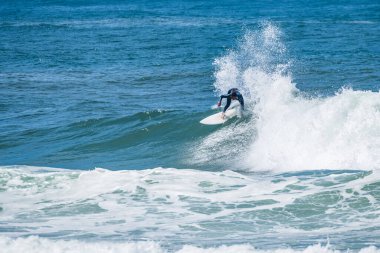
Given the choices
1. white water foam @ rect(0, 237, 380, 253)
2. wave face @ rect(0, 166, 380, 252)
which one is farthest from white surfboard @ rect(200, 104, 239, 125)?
white water foam @ rect(0, 237, 380, 253)

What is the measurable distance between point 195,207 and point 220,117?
9984 mm

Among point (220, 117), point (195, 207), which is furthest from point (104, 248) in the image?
point (220, 117)

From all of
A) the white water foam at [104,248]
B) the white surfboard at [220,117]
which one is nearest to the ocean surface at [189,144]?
the white water foam at [104,248]

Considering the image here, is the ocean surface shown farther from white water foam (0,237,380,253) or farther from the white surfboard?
the white surfboard

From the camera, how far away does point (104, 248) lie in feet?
44.2

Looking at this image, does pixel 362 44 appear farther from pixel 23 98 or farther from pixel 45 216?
pixel 45 216

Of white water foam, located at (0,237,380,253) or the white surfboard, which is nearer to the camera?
white water foam, located at (0,237,380,253)

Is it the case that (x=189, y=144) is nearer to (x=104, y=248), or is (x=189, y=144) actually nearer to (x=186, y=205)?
(x=186, y=205)

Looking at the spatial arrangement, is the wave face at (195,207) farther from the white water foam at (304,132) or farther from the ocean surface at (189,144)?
the white water foam at (304,132)

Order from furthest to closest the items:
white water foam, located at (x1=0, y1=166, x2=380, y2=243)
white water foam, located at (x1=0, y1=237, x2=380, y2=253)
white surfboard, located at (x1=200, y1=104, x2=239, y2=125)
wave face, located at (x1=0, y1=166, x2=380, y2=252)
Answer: white surfboard, located at (x1=200, y1=104, x2=239, y2=125), white water foam, located at (x1=0, y1=166, x2=380, y2=243), wave face, located at (x1=0, y1=166, x2=380, y2=252), white water foam, located at (x1=0, y1=237, x2=380, y2=253)

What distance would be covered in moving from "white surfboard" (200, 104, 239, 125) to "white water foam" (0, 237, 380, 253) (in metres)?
12.6

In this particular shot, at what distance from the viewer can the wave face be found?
14508mm

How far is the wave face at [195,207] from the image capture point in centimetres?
1451

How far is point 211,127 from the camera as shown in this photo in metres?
26.0
